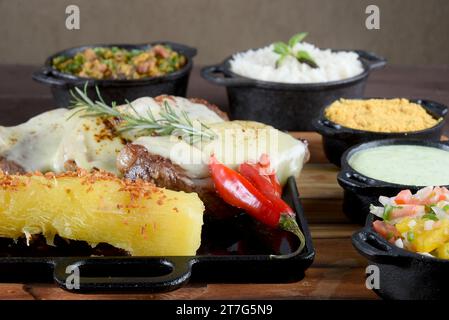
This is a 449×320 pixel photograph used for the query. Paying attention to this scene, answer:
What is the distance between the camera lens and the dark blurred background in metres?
7.21

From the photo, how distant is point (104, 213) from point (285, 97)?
2094mm

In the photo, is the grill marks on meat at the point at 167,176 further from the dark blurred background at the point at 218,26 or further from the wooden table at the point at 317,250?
the dark blurred background at the point at 218,26

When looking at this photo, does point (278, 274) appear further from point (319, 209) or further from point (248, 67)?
point (248, 67)

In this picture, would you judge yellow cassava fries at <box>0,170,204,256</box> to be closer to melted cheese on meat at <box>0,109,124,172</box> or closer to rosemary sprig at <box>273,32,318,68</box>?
melted cheese on meat at <box>0,109,124,172</box>

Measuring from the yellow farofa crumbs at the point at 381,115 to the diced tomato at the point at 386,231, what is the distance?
1.21 meters

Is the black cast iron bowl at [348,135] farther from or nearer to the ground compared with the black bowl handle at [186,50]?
nearer to the ground

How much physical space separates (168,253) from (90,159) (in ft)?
2.65

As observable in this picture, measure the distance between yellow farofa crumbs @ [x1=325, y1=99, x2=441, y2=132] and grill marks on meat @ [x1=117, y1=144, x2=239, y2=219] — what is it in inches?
38.6

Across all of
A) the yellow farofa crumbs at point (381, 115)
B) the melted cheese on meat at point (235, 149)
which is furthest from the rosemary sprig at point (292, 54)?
the melted cheese on meat at point (235, 149)

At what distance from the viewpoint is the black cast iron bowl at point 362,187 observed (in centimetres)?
311

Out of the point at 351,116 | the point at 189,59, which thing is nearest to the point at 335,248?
the point at 351,116

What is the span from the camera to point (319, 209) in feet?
11.7

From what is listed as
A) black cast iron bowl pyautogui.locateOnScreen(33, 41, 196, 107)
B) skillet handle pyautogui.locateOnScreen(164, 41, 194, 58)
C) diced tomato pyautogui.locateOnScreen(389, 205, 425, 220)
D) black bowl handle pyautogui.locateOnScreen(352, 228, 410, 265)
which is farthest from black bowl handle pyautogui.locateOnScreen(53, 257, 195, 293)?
skillet handle pyautogui.locateOnScreen(164, 41, 194, 58)
